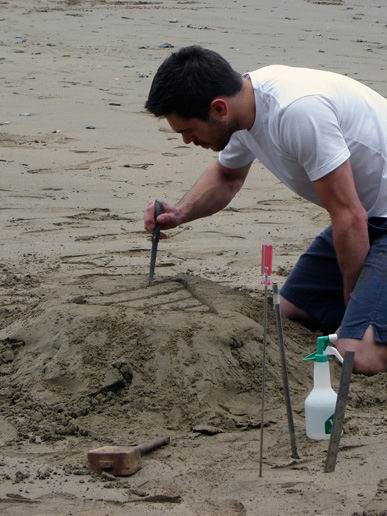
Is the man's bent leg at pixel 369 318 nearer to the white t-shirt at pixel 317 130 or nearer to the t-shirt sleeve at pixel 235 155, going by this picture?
the white t-shirt at pixel 317 130

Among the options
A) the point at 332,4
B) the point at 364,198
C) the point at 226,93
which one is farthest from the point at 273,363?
the point at 332,4

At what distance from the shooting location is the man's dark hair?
382 centimetres

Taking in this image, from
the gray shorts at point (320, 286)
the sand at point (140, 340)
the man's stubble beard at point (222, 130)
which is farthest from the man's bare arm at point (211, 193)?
the man's stubble beard at point (222, 130)

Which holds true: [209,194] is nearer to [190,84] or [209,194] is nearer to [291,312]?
[291,312]

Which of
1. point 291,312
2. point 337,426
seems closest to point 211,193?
point 291,312

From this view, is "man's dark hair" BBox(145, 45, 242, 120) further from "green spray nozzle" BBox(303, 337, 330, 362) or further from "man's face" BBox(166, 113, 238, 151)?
"green spray nozzle" BBox(303, 337, 330, 362)

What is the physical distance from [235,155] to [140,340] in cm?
103

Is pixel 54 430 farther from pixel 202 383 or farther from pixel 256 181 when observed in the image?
pixel 256 181

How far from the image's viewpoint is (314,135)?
150 inches

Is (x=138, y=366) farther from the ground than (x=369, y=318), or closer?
closer

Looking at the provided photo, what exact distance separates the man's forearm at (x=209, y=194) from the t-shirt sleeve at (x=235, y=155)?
0.09 metres

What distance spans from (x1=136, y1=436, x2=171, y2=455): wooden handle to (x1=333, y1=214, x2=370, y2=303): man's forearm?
1008 mm

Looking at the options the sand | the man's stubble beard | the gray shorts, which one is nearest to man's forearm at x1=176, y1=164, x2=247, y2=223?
the sand

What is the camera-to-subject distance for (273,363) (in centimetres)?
404
